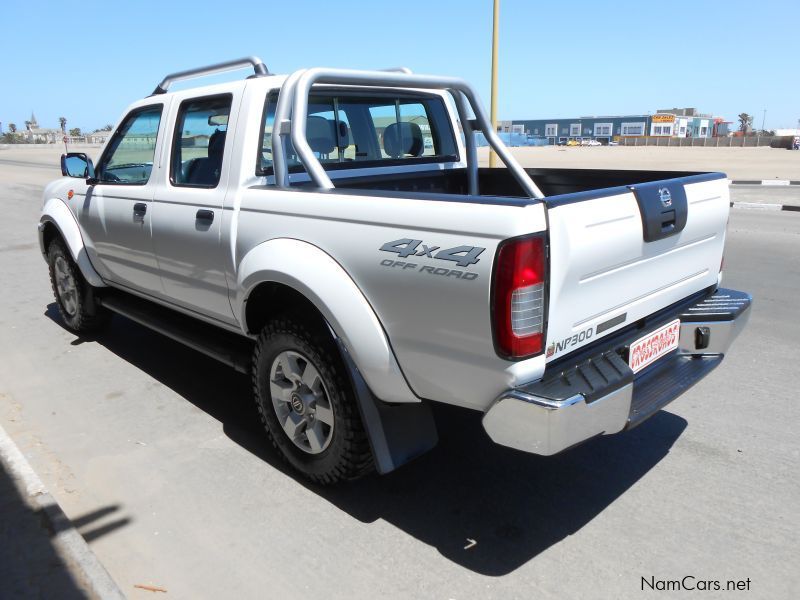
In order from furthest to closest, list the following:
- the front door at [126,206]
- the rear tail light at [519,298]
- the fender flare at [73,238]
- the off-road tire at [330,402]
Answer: the fender flare at [73,238] → the front door at [126,206] → the off-road tire at [330,402] → the rear tail light at [519,298]

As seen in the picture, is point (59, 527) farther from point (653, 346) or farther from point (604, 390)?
point (653, 346)

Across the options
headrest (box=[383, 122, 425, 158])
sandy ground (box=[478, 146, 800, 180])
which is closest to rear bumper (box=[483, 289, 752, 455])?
headrest (box=[383, 122, 425, 158])

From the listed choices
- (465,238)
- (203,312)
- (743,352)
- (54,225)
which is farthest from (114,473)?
(743,352)

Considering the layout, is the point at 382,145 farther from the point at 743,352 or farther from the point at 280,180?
the point at 743,352

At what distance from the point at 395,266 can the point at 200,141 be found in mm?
2108

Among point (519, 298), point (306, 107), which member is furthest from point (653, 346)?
point (306, 107)

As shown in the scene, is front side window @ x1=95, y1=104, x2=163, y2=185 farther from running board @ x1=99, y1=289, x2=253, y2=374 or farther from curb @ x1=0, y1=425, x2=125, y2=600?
curb @ x1=0, y1=425, x2=125, y2=600

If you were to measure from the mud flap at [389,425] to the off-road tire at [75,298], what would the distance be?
350cm

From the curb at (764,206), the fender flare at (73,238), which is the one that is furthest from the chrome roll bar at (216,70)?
the curb at (764,206)

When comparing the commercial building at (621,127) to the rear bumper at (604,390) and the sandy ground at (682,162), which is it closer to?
the sandy ground at (682,162)

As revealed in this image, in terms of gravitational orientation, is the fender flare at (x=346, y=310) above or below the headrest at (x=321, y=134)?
below

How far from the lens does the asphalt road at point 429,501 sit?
265 centimetres

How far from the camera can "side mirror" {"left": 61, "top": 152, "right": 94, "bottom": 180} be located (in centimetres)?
500

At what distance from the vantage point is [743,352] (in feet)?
16.5
